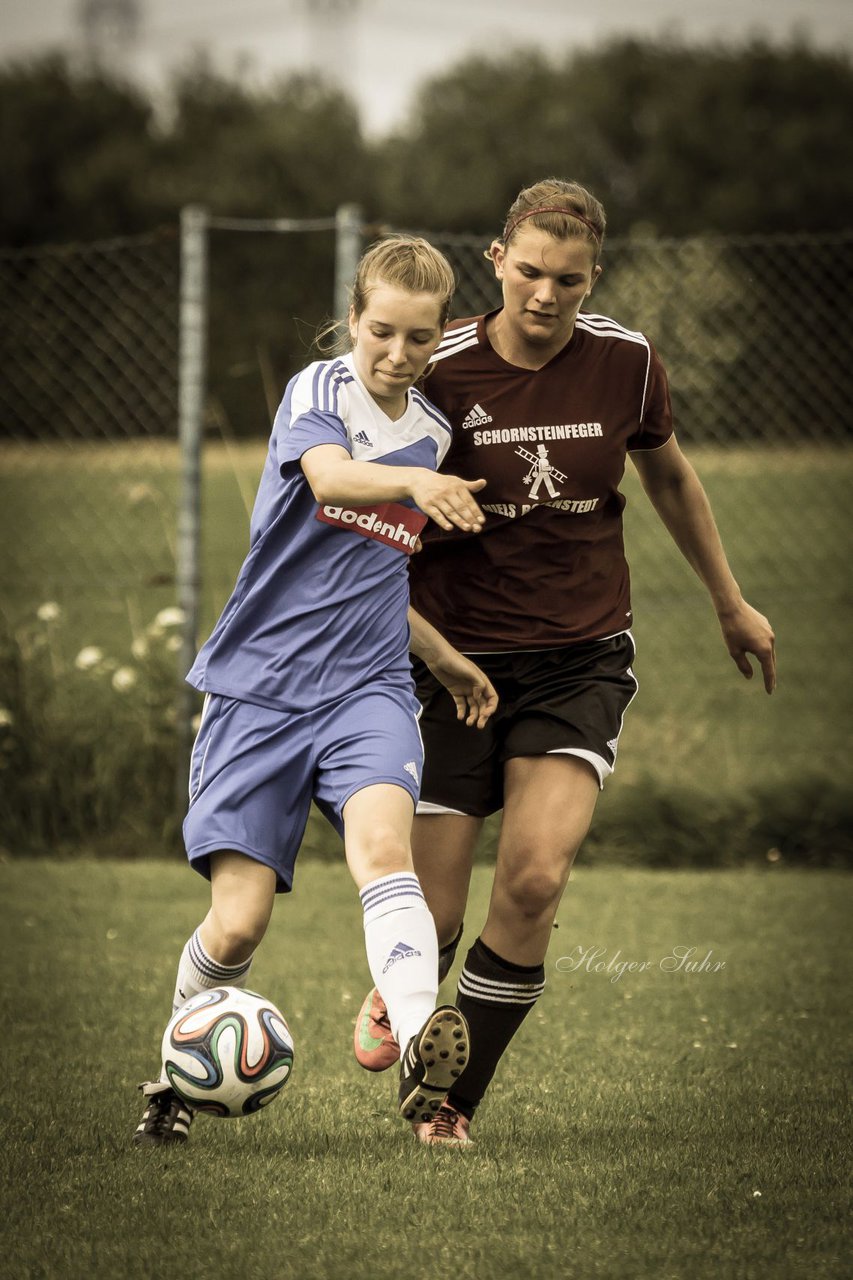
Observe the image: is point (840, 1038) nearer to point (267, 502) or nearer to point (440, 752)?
point (440, 752)

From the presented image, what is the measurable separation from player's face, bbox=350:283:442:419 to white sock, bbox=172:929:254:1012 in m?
1.27

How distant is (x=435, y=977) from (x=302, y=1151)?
0.74 meters

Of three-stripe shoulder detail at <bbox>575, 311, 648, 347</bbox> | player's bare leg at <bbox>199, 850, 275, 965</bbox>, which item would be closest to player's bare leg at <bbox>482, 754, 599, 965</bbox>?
player's bare leg at <bbox>199, 850, 275, 965</bbox>

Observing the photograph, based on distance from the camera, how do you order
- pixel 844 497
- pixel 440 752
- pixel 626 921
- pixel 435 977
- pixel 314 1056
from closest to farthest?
1. pixel 435 977
2. pixel 440 752
3. pixel 314 1056
4. pixel 626 921
5. pixel 844 497

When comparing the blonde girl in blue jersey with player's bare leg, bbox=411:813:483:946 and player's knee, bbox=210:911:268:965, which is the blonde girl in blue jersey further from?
player's bare leg, bbox=411:813:483:946

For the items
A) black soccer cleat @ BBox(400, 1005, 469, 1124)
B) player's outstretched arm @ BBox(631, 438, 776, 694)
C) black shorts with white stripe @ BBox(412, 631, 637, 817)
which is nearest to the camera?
Result: black soccer cleat @ BBox(400, 1005, 469, 1124)

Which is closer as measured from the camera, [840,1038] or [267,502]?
[267,502]

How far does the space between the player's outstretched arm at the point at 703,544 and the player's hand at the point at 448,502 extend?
1.18m

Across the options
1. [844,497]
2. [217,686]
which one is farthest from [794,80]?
[217,686]

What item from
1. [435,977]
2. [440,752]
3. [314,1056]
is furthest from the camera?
[314,1056]

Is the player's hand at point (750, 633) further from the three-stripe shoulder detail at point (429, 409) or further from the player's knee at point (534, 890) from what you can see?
the three-stripe shoulder detail at point (429, 409)

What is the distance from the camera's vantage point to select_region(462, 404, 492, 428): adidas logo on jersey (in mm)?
3908

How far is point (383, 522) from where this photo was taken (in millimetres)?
3580

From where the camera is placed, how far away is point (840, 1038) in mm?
4805
